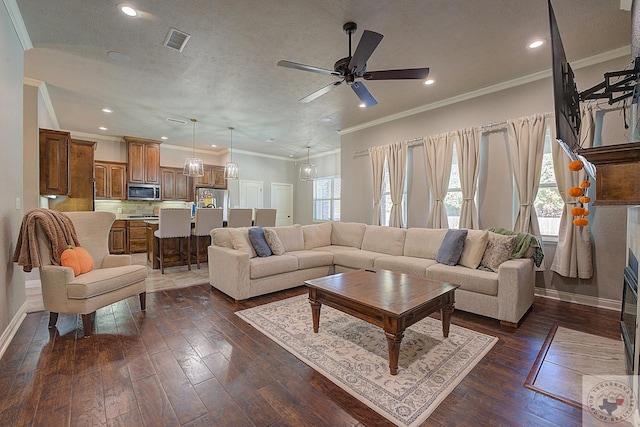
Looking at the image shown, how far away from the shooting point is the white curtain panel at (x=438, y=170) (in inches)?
180

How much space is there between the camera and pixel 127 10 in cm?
248

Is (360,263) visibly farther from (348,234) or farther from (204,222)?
(204,222)

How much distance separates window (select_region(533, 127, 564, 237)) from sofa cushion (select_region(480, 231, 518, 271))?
3.20 feet

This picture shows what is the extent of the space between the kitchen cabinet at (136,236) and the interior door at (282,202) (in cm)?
384

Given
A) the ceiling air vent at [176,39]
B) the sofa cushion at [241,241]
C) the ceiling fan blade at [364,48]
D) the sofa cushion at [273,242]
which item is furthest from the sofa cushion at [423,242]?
the ceiling air vent at [176,39]

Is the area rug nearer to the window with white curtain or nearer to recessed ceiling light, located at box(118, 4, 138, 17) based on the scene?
the window with white curtain

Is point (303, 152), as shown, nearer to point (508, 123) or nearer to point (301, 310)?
point (508, 123)

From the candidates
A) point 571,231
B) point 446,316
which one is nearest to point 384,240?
point 446,316

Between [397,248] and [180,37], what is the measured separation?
12.8ft

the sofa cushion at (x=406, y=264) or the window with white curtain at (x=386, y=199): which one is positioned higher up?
the window with white curtain at (x=386, y=199)

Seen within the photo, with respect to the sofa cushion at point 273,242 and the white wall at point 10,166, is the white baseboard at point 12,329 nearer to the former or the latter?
the white wall at point 10,166

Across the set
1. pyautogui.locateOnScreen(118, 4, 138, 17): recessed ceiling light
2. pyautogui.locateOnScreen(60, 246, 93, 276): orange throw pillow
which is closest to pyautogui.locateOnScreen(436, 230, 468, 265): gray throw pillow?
pyautogui.locateOnScreen(60, 246, 93, 276): orange throw pillow

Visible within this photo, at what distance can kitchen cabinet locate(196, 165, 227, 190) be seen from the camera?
8.15 meters

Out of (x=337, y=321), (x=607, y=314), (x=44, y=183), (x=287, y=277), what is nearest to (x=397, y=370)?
(x=337, y=321)
